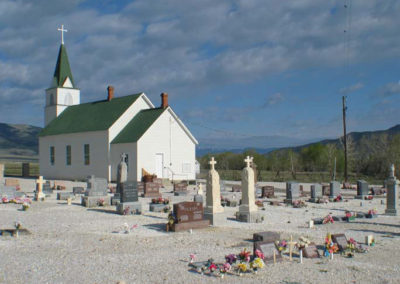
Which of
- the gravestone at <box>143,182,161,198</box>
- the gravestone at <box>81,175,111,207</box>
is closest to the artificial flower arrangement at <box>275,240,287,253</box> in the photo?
the gravestone at <box>81,175,111,207</box>

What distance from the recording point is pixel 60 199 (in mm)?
23406

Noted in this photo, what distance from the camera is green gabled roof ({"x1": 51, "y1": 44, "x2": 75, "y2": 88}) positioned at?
4578 centimetres

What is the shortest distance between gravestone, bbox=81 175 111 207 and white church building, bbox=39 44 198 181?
1195cm

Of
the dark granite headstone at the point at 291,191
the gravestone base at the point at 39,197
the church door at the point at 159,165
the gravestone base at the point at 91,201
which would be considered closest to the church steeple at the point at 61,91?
the church door at the point at 159,165

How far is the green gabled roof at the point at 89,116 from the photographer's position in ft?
126

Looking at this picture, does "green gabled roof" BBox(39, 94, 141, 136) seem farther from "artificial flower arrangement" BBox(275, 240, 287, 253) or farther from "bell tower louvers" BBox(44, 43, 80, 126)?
"artificial flower arrangement" BBox(275, 240, 287, 253)

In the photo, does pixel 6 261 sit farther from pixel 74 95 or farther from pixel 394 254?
pixel 74 95

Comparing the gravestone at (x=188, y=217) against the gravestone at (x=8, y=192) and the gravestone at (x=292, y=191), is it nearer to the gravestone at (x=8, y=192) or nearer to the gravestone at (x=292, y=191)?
the gravestone at (x=292, y=191)

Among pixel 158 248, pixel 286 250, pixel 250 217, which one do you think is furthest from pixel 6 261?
pixel 250 217

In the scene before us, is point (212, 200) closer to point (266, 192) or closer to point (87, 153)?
point (266, 192)

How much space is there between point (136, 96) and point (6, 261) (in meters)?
30.1

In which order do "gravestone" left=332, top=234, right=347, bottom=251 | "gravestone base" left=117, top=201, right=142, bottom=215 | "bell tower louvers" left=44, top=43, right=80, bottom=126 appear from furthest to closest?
"bell tower louvers" left=44, top=43, right=80, bottom=126 → "gravestone base" left=117, top=201, right=142, bottom=215 → "gravestone" left=332, top=234, right=347, bottom=251

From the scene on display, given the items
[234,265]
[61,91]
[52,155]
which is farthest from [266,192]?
[61,91]

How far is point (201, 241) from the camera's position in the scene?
39.2 ft
